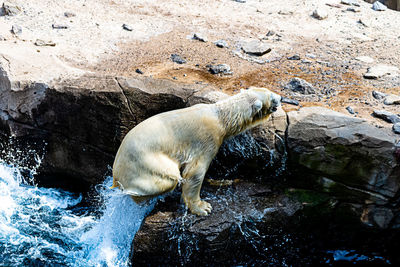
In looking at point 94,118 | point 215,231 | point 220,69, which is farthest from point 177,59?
point 215,231

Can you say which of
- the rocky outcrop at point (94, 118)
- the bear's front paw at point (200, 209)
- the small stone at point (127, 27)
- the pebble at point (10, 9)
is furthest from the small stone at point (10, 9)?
the bear's front paw at point (200, 209)

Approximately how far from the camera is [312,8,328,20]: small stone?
9688 mm

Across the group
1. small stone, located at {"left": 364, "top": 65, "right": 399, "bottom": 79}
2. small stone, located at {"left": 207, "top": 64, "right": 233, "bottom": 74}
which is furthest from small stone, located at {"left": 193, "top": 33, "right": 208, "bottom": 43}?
small stone, located at {"left": 364, "top": 65, "right": 399, "bottom": 79}

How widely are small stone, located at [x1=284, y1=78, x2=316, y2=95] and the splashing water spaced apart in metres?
2.86

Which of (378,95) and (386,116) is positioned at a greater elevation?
(386,116)

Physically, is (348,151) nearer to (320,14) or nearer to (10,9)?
(320,14)

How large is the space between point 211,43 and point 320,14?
9.81ft

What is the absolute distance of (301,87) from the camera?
6.63 m

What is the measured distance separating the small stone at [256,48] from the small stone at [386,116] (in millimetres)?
2740

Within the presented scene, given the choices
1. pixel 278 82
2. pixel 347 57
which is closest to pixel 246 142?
pixel 278 82

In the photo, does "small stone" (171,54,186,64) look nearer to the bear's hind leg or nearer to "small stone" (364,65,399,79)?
the bear's hind leg

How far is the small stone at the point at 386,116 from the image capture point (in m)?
5.53

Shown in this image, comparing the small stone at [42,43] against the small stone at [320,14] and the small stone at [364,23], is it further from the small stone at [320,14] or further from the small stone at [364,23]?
the small stone at [364,23]

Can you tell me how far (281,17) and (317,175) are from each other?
17.7 ft
